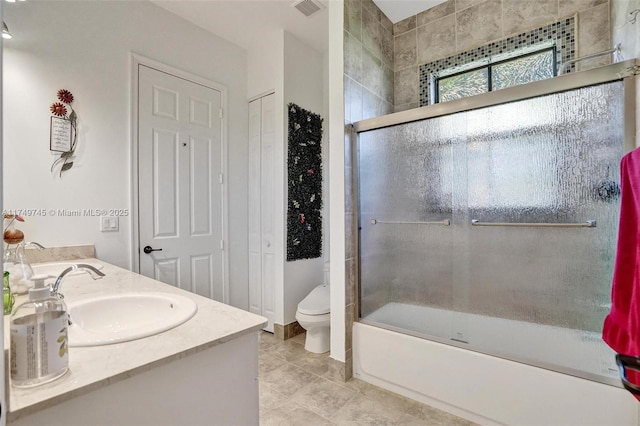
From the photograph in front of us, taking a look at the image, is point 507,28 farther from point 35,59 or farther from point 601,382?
point 35,59

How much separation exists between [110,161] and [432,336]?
2.54 m

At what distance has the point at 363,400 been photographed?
73.9 inches

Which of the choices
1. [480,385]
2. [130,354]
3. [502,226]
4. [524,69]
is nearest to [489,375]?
[480,385]

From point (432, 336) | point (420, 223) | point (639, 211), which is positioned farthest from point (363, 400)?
point (639, 211)

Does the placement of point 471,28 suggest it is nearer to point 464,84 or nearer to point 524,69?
point 464,84

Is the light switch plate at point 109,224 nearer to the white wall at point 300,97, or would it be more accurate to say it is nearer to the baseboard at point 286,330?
the white wall at point 300,97

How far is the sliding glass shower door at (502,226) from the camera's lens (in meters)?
1.48

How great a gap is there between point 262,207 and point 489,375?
226 centimetres

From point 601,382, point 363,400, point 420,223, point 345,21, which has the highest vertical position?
point 345,21

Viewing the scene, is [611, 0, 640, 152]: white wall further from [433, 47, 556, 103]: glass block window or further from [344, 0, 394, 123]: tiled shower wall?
[344, 0, 394, 123]: tiled shower wall

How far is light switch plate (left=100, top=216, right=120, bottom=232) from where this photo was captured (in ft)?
7.22

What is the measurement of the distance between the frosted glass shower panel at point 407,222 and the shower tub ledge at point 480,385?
0.16m

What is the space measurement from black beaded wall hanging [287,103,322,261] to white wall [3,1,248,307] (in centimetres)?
109

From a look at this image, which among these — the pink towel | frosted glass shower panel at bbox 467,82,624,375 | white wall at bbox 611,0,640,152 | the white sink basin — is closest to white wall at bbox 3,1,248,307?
the white sink basin
